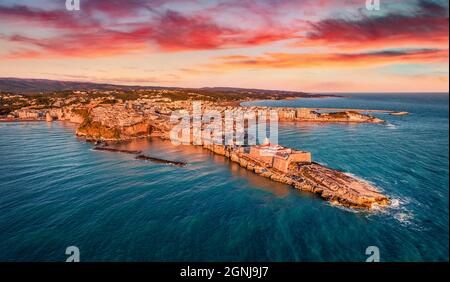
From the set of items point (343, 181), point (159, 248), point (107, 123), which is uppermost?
point (107, 123)

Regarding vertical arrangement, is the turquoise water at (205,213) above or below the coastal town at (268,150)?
below

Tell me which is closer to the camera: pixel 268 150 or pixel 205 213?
pixel 205 213

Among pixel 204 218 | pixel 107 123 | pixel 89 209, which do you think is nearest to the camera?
pixel 204 218

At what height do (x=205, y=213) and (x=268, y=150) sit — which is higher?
(x=268, y=150)

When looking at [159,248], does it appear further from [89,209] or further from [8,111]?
[8,111]

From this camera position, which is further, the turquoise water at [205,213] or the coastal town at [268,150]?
the coastal town at [268,150]

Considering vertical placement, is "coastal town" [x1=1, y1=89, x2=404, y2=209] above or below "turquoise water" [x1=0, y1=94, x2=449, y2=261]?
above

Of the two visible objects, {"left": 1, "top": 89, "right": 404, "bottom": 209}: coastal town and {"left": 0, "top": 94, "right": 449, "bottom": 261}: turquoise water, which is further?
{"left": 1, "top": 89, "right": 404, "bottom": 209}: coastal town

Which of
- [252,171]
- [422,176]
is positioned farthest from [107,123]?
[422,176]
